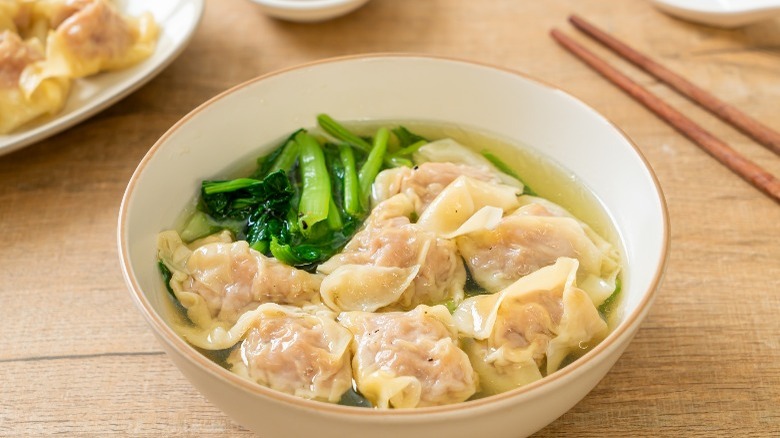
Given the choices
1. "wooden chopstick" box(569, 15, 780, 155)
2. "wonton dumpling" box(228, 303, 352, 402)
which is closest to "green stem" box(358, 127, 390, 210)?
"wonton dumpling" box(228, 303, 352, 402)

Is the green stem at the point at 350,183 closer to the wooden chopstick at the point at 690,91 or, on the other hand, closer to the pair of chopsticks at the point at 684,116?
the pair of chopsticks at the point at 684,116

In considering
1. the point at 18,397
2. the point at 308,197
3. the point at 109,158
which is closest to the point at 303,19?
the point at 109,158

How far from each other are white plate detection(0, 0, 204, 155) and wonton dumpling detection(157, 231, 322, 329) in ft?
2.68

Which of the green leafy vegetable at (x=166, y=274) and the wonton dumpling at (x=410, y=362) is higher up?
the wonton dumpling at (x=410, y=362)

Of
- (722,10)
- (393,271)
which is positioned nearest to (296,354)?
(393,271)

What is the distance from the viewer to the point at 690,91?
3051 mm

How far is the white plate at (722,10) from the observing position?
334cm

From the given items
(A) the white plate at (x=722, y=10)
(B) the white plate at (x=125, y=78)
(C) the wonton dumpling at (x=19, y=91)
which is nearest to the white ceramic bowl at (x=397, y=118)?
(B) the white plate at (x=125, y=78)

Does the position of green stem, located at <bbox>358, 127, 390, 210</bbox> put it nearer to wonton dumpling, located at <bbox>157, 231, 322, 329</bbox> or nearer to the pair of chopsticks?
wonton dumpling, located at <bbox>157, 231, 322, 329</bbox>

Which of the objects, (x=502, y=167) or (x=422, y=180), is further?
(x=502, y=167)

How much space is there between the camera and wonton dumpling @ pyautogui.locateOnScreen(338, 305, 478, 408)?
1.77 meters

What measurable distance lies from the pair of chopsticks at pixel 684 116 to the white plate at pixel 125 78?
1488 millimetres

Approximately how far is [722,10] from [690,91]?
0.59m

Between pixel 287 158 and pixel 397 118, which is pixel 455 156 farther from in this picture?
pixel 287 158
